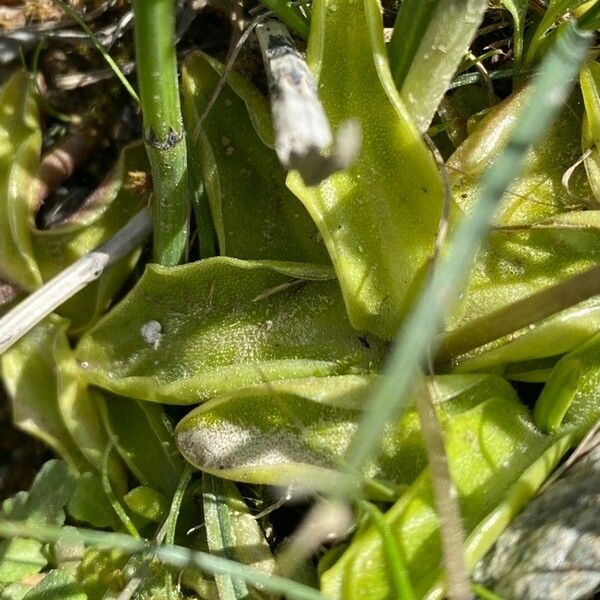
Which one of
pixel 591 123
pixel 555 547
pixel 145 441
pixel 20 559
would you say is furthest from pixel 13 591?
pixel 591 123

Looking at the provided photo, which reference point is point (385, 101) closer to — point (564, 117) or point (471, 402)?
point (564, 117)

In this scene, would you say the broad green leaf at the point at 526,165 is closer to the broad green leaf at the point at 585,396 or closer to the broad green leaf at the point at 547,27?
the broad green leaf at the point at 547,27

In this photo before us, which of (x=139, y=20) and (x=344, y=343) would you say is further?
(x=344, y=343)

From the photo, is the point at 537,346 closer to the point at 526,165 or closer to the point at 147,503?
the point at 526,165

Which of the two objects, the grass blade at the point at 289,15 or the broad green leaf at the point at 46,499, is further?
the broad green leaf at the point at 46,499

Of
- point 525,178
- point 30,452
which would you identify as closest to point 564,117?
point 525,178

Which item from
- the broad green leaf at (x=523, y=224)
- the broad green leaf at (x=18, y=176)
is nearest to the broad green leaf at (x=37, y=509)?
the broad green leaf at (x=18, y=176)
